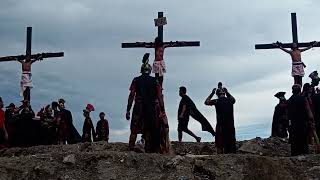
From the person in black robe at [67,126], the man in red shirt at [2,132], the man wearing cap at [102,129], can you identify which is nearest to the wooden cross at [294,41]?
the man wearing cap at [102,129]

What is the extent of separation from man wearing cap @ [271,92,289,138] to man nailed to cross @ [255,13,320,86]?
8.72 feet

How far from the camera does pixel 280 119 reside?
1508cm

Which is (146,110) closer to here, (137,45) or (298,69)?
(137,45)

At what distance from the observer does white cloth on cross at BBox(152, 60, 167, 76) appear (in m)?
16.5

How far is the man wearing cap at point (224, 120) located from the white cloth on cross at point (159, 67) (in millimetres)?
4583

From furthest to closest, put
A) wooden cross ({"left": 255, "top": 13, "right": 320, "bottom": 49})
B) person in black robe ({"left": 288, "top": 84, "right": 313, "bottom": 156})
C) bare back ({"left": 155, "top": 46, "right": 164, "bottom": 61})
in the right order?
wooden cross ({"left": 255, "top": 13, "right": 320, "bottom": 49})
bare back ({"left": 155, "top": 46, "right": 164, "bottom": 61})
person in black robe ({"left": 288, "top": 84, "right": 313, "bottom": 156})

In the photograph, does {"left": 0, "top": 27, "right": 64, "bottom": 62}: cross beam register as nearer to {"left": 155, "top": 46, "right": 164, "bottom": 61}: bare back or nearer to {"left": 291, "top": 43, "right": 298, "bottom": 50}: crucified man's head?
{"left": 155, "top": 46, "right": 164, "bottom": 61}: bare back

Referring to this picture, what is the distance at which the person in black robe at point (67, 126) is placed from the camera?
14771mm

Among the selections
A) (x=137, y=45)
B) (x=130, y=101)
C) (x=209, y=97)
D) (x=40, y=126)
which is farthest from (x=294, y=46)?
(x=130, y=101)

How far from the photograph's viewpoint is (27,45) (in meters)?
19.7

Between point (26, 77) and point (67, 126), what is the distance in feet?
15.0

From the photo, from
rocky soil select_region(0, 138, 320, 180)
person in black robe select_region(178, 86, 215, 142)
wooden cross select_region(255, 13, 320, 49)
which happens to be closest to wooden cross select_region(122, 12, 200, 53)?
wooden cross select_region(255, 13, 320, 49)

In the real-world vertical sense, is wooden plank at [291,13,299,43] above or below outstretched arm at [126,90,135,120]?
above

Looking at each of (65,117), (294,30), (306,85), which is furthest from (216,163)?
(294,30)
